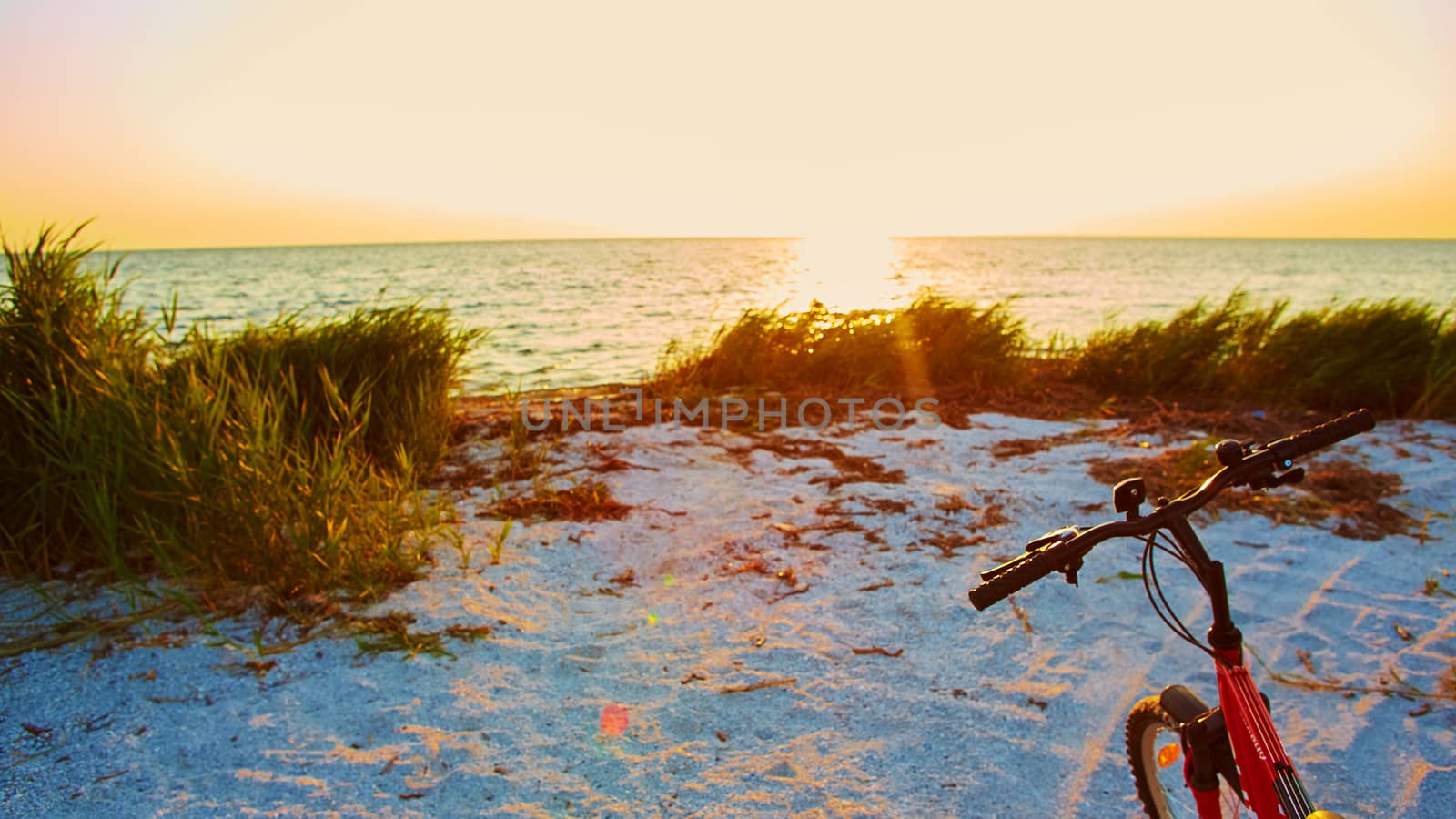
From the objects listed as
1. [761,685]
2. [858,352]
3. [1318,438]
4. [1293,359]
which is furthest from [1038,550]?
[1293,359]

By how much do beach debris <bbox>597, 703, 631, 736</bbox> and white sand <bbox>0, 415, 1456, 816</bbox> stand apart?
0.04 m

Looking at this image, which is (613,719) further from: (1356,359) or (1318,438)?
(1356,359)

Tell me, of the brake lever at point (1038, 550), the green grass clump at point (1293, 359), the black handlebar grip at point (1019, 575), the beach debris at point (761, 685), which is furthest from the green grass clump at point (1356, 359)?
the black handlebar grip at point (1019, 575)

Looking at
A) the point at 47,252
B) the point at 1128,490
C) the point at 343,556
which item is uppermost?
the point at 47,252

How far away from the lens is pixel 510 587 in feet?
12.7

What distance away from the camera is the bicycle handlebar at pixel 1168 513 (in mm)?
1276

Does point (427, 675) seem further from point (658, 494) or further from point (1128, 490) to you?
point (1128, 490)

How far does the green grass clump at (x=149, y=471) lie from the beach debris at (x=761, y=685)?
66.5 inches

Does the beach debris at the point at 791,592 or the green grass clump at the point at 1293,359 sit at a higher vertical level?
the green grass clump at the point at 1293,359

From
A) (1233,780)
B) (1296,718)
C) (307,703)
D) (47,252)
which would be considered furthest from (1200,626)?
(47,252)

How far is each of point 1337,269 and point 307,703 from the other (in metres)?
67.9

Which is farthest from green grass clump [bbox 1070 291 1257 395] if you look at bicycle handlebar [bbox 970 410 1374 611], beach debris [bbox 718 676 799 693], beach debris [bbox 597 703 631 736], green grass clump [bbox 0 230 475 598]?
bicycle handlebar [bbox 970 410 1374 611]

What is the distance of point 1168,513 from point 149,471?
401 centimetres

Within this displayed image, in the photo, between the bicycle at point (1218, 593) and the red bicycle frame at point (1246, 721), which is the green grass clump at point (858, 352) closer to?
the bicycle at point (1218, 593)
